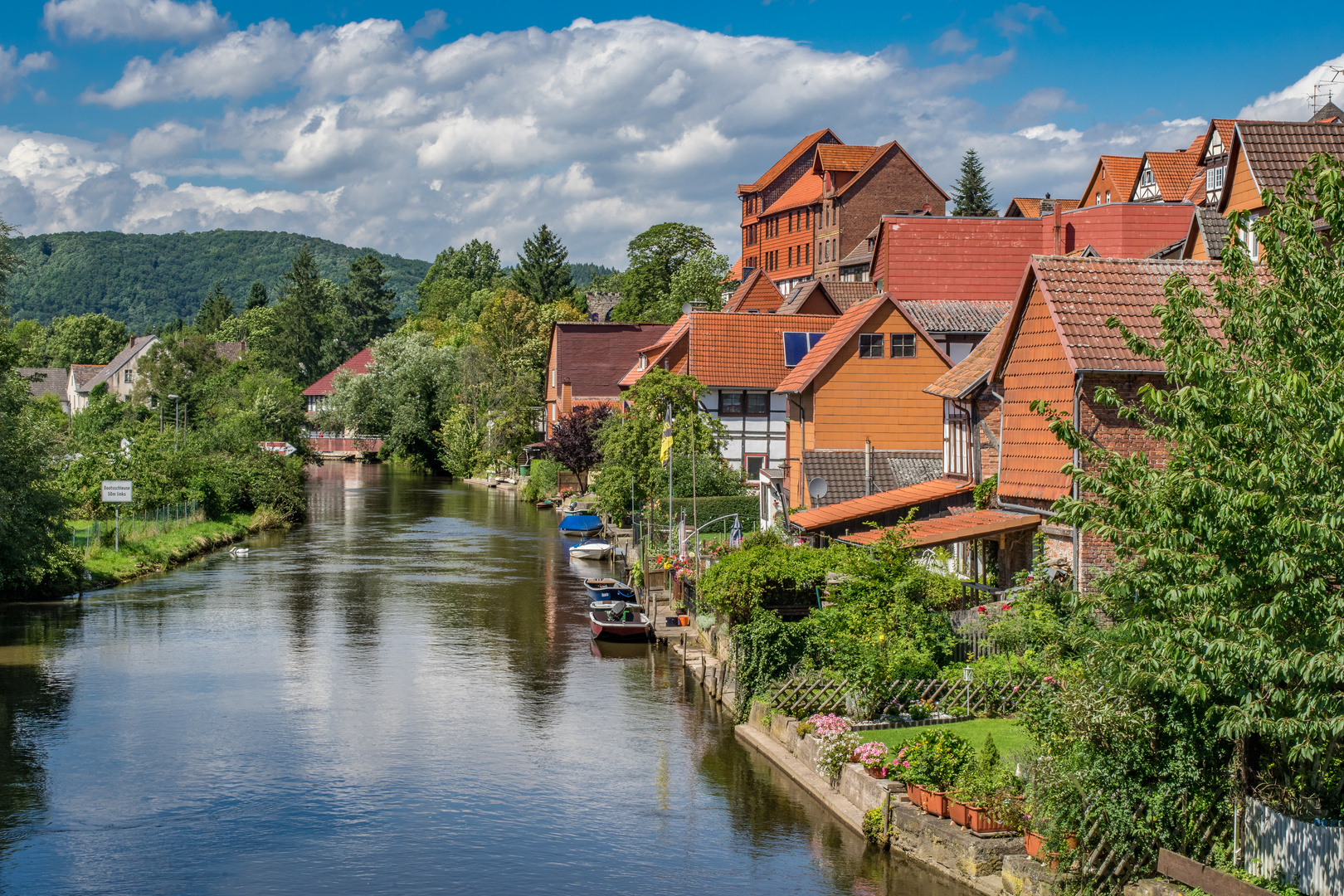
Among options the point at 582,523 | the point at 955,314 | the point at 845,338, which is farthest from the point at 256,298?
the point at 845,338

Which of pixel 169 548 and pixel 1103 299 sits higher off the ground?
pixel 1103 299

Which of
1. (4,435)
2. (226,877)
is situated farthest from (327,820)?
(4,435)

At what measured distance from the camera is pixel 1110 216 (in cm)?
4728

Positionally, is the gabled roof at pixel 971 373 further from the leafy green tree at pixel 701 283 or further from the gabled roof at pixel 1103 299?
the leafy green tree at pixel 701 283

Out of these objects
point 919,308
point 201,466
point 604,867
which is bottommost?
point 604,867

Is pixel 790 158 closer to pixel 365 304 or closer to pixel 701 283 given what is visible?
pixel 701 283

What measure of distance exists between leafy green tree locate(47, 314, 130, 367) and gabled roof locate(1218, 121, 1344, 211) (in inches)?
7087

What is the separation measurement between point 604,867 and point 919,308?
32.1 m

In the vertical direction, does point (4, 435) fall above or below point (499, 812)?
above

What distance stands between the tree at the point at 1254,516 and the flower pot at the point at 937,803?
475 centimetres

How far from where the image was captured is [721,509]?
5191 cm

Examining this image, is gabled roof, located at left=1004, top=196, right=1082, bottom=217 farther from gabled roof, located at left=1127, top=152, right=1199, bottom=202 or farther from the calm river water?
the calm river water

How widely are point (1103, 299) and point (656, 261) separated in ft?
290

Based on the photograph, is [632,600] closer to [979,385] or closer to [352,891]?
[979,385]
